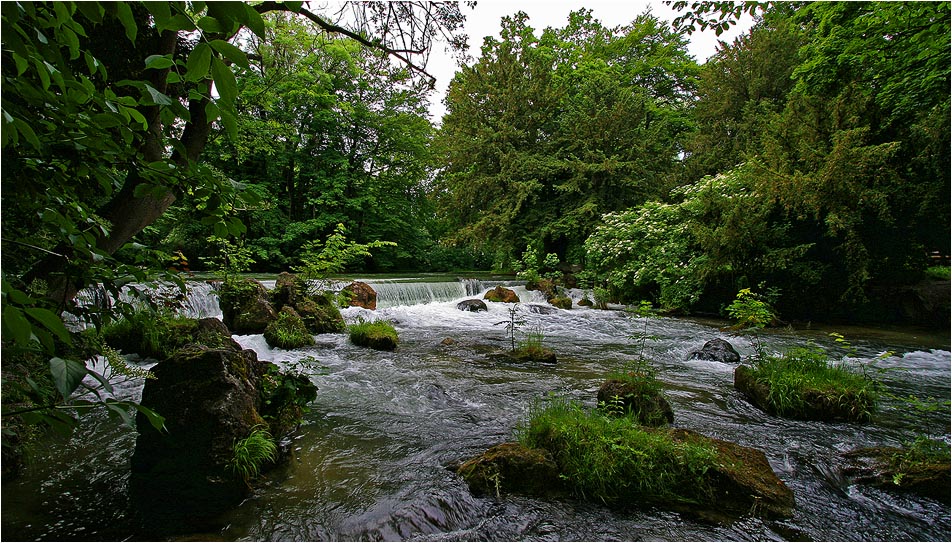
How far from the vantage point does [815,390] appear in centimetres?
438

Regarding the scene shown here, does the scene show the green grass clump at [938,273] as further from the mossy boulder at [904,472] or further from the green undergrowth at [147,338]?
the green undergrowth at [147,338]

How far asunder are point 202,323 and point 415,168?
822 inches

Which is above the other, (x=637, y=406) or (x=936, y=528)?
(x=637, y=406)

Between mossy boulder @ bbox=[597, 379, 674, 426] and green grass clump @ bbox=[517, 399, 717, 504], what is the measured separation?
0.66 metres

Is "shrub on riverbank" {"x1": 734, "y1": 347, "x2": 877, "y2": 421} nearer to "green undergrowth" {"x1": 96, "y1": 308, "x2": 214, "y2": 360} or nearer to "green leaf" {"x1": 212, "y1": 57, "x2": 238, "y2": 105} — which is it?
"green leaf" {"x1": 212, "y1": 57, "x2": 238, "y2": 105}

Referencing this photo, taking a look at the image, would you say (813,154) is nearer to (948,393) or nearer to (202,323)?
(948,393)

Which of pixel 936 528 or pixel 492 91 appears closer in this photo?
pixel 936 528

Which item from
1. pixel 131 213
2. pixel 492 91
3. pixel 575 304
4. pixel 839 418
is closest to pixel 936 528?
pixel 839 418

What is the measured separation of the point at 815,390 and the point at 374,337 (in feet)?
20.5

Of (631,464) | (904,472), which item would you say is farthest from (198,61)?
(904,472)

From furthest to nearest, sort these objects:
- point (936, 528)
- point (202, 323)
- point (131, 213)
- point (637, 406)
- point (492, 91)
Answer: point (492, 91)
point (202, 323)
point (637, 406)
point (936, 528)
point (131, 213)

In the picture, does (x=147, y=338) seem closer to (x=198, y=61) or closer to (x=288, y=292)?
(x=288, y=292)

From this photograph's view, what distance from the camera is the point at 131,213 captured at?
2.21m

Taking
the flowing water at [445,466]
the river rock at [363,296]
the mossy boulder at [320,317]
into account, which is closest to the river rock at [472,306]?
the river rock at [363,296]
